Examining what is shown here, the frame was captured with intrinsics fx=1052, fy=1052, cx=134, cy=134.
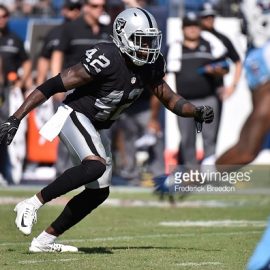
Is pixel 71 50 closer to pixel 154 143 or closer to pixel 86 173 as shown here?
pixel 154 143

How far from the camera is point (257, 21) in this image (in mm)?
5836

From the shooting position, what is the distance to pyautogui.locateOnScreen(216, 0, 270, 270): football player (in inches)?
205

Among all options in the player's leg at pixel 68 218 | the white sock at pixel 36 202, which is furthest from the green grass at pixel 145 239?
the white sock at pixel 36 202

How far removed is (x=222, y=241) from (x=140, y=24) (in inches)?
79.1

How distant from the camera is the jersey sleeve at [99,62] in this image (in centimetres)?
755

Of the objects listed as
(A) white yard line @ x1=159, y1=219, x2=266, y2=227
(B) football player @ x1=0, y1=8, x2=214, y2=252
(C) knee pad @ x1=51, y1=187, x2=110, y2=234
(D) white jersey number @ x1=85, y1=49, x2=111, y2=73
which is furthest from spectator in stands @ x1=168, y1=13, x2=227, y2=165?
(D) white jersey number @ x1=85, y1=49, x2=111, y2=73

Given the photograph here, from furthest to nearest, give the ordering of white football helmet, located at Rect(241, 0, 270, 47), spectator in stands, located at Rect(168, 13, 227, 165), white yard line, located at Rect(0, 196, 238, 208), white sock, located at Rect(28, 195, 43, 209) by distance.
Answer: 1. spectator in stands, located at Rect(168, 13, 227, 165)
2. white yard line, located at Rect(0, 196, 238, 208)
3. white sock, located at Rect(28, 195, 43, 209)
4. white football helmet, located at Rect(241, 0, 270, 47)

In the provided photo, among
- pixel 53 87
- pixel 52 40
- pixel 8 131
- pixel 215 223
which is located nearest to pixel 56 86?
pixel 53 87

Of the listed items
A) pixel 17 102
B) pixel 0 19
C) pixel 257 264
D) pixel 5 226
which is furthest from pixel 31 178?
pixel 257 264

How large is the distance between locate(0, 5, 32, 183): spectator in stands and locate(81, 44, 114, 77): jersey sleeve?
6455 millimetres

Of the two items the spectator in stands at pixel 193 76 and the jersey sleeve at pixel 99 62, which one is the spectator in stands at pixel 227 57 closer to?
the spectator in stands at pixel 193 76

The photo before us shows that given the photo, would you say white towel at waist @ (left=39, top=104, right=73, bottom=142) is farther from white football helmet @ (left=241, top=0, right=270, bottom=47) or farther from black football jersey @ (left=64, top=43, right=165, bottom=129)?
white football helmet @ (left=241, top=0, right=270, bottom=47)

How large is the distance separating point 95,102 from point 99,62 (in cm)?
35

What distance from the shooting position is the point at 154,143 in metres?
14.6
